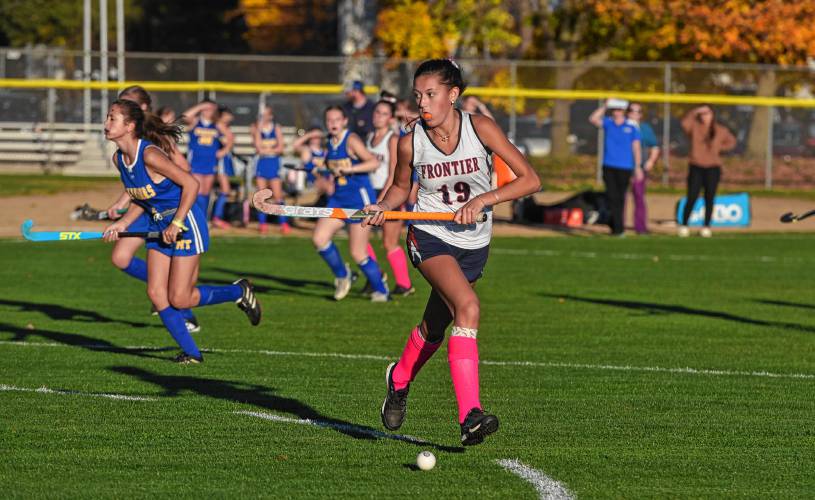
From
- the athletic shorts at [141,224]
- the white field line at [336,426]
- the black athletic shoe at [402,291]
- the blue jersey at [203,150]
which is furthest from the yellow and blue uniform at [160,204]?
the blue jersey at [203,150]

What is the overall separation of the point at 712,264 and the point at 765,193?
47.3ft

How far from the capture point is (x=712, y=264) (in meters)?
20.2

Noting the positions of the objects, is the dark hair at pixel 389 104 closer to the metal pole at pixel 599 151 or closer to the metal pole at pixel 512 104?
the metal pole at pixel 512 104

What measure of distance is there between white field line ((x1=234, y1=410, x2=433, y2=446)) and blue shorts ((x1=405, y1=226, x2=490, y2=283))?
0.99 m

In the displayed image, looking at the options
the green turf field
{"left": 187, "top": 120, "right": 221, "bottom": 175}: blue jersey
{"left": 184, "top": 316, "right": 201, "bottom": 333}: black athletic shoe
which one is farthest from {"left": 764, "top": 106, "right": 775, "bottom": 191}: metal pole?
{"left": 184, "top": 316, "right": 201, "bottom": 333}: black athletic shoe

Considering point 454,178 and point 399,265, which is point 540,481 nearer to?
point 454,178

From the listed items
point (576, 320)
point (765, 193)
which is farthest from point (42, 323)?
point (765, 193)

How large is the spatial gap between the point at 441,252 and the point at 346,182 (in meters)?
7.78

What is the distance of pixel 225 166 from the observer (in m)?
25.6

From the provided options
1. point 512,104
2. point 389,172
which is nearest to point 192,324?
point 389,172

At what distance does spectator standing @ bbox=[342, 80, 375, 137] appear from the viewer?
18.8m

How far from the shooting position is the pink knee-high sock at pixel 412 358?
7863mm

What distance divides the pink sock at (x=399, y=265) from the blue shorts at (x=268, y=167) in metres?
8.77

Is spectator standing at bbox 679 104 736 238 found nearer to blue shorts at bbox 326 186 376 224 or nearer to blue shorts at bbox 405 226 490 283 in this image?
blue shorts at bbox 326 186 376 224
